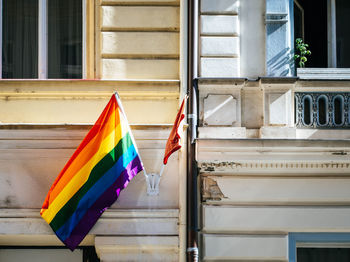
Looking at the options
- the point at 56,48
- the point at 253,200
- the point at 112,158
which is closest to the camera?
the point at 112,158

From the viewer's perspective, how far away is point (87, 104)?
7125 millimetres

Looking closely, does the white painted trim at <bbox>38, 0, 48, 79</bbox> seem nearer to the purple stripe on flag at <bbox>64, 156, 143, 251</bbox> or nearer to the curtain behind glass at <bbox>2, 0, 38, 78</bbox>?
the curtain behind glass at <bbox>2, 0, 38, 78</bbox>

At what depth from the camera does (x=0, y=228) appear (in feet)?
22.5

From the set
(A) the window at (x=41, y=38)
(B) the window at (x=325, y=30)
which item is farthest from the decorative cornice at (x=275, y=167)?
(A) the window at (x=41, y=38)

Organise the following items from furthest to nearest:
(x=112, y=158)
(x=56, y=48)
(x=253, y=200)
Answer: (x=56, y=48) < (x=253, y=200) < (x=112, y=158)

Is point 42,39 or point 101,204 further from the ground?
point 42,39

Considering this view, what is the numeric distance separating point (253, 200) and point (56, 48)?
3.26 meters

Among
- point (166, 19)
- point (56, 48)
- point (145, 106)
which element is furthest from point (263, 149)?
point (56, 48)

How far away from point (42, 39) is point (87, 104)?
1126 mm

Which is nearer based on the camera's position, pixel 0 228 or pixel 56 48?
pixel 0 228

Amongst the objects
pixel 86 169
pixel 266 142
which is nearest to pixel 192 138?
pixel 266 142

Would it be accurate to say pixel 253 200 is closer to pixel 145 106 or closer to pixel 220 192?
pixel 220 192

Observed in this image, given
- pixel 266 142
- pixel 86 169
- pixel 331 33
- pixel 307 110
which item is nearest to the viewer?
pixel 86 169

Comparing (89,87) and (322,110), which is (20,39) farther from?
(322,110)
